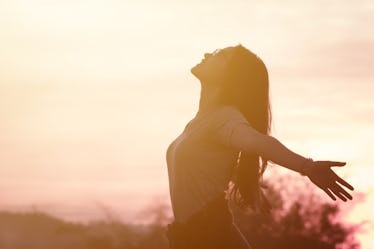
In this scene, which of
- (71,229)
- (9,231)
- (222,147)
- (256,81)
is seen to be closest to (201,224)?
(222,147)

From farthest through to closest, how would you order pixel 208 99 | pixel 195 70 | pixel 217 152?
pixel 195 70
pixel 208 99
pixel 217 152

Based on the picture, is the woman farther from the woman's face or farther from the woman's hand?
the woman's hand

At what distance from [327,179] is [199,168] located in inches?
44.7

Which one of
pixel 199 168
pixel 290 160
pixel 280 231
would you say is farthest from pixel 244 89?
pixel 280 231

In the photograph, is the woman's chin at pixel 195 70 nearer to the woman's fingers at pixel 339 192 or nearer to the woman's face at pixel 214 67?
the woman's face at pixel 214 67

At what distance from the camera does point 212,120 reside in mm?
5703

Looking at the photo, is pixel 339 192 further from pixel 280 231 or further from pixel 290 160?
pixel 280 231

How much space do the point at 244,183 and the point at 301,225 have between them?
15570mm

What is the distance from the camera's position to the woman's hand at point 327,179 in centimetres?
486

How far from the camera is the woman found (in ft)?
18.8

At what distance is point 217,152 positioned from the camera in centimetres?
576

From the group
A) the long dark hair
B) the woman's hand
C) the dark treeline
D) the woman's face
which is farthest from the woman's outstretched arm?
the dark treeline

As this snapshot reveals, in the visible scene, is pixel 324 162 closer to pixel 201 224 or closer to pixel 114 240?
pixel 201 224

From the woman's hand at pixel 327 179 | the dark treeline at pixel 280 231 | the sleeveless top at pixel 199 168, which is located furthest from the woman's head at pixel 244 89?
the dark treeline at pixel 280 231
